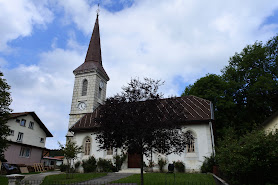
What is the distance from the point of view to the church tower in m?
29.5

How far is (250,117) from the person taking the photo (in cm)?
2727

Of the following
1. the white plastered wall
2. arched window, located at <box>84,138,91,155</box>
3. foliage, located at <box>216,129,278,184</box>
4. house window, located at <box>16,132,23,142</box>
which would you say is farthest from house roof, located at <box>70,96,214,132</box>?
house window, located at <box>16,132,23,142</box>

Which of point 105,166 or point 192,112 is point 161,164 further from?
point 192,112

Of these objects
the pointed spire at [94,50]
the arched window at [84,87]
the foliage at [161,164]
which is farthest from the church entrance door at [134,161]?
the pointed spire at [94,50]

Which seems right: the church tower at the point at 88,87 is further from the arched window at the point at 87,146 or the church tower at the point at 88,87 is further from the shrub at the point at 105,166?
the shrub at the point at 105,166

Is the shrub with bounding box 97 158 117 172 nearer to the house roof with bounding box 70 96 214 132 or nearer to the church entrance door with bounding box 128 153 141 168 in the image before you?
the church entrance door with bounding box 128 153 141 168

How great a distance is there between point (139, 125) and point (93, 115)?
17150mm

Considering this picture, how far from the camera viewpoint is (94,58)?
3484 cm

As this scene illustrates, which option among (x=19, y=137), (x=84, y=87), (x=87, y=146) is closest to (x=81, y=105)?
(x=84, y=87)

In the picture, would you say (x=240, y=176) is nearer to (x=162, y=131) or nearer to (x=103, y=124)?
(x=162, y=131)

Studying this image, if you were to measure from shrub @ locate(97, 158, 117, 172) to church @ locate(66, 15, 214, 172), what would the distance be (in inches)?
35.8

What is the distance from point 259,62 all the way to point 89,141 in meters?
23.7

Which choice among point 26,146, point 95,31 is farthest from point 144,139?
point 95,31

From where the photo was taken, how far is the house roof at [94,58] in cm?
3219
